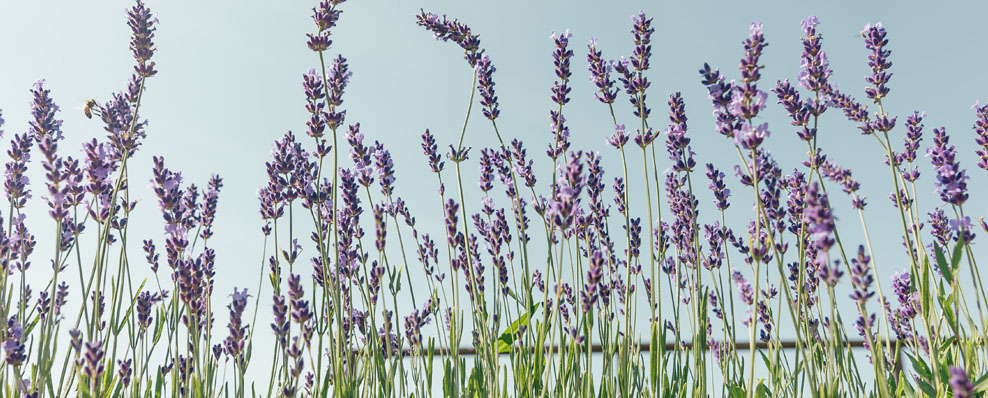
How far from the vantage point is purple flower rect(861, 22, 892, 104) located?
2.54m

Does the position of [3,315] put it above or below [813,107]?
below

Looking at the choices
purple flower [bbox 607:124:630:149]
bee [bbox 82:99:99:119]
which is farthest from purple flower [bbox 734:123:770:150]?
bee [bbox 82:99:99:119]

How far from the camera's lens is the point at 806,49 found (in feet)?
7.81

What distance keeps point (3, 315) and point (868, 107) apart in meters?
2.73

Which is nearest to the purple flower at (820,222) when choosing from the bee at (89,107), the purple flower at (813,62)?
the purple flower at (813,62)

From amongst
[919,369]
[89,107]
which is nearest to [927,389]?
[919,369]

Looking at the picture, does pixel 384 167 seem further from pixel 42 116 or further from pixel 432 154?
pixel 42 116

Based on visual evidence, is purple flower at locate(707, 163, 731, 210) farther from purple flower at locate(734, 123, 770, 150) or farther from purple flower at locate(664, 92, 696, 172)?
purple flower at locate(734, 123, 770, 150)

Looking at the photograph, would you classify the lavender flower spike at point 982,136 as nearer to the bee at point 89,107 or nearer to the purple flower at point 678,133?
the purple flower at point 678,133

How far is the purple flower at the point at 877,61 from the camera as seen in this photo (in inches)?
100

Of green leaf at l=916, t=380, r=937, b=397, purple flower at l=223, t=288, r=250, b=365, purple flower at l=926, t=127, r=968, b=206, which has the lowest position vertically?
green leaf at l=916, t=380, r=937, b=397

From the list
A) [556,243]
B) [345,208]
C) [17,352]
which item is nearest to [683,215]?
[556,243]

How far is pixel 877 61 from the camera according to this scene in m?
2.57

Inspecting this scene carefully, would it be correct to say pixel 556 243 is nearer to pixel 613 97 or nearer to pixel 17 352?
pixel 613 97
